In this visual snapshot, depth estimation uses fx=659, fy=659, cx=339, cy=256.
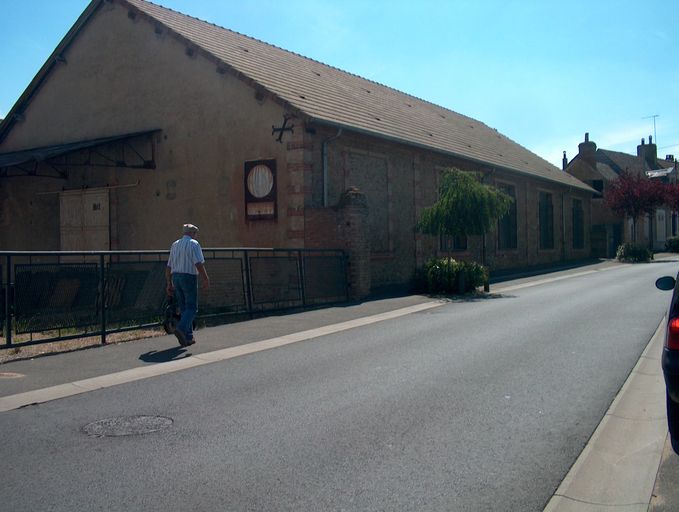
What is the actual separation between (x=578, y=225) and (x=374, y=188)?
993 inches

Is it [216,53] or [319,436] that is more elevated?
[216,53]

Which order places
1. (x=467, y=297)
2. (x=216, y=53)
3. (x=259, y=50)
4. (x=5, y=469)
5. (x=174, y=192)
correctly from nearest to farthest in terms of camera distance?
1. (x=5, y=469)
2. (x=467, y=297)
3. (x=216, y=53)
4. (x=174, y=192)
5. (x=259, y=50)

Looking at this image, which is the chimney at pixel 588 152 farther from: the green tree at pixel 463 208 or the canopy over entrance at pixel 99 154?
the canopy over entrance at pixel 99 154

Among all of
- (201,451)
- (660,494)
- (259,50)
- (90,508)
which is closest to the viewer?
(90,508)

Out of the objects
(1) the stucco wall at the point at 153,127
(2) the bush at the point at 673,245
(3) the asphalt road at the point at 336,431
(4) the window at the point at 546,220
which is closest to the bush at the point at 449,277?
(1) the stucco wall at the point at 153,127

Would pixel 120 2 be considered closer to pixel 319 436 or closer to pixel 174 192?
pixel 174 192

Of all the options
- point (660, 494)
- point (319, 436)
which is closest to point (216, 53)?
point (319, 436)

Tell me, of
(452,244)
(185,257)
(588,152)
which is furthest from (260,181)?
(588,152)

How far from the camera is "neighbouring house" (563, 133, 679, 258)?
145ft

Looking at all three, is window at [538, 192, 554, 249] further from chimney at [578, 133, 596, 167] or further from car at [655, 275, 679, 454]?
car at [655, 275, 679, 454]

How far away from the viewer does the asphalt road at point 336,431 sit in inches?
169

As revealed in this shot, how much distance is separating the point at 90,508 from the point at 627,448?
4039 mm

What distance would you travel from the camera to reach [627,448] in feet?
17.4

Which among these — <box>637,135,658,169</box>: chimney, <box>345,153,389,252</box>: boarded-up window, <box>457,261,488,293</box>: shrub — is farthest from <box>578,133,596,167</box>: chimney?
<box>457,261,488,293</box>: shrub
